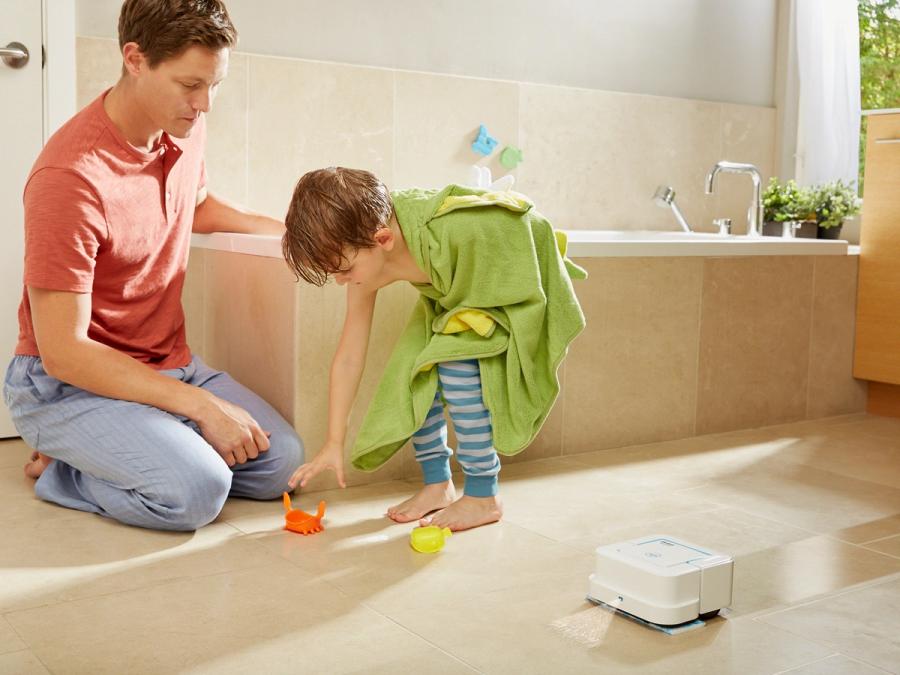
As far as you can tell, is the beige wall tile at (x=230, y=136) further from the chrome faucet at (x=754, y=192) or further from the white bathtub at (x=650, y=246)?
the chrome faucet at (x=754, y=192)

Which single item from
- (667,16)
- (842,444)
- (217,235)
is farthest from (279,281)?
(667,16)

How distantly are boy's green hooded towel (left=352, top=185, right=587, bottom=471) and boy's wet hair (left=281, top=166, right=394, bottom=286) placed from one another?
0.14 m

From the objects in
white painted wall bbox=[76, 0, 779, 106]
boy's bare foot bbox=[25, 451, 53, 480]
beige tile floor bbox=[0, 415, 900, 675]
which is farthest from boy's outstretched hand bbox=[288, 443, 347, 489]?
white painted wall bbox=[76, 0, 779, 106]

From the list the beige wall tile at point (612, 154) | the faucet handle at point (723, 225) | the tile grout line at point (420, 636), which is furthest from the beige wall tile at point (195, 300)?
the faucet handle at point (723, 225)

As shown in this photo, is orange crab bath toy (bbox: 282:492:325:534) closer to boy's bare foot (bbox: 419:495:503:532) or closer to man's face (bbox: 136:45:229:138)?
boy's bare foot (bbox: 419:495:503:532)

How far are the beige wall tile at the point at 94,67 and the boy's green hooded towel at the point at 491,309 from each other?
115 centimetres

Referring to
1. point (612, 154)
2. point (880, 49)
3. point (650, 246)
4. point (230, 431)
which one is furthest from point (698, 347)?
point (880, 49)

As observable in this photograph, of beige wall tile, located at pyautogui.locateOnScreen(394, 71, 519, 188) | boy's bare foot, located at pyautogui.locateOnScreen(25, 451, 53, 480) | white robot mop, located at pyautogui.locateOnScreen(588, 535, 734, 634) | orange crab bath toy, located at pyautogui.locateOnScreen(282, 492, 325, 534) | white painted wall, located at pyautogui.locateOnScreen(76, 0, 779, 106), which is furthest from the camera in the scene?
beige wall tile, located at pyautogui.locateOnScreen(394, 71, 519, 188)

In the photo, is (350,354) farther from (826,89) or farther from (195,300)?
(826,89)

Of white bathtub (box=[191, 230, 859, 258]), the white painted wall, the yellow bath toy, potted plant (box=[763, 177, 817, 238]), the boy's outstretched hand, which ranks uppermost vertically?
the white painted wall

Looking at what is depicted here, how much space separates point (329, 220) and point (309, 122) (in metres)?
1.42

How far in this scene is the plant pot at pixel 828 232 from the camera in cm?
361

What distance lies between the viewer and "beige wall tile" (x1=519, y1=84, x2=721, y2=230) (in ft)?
11.8

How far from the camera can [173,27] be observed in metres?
1.81
